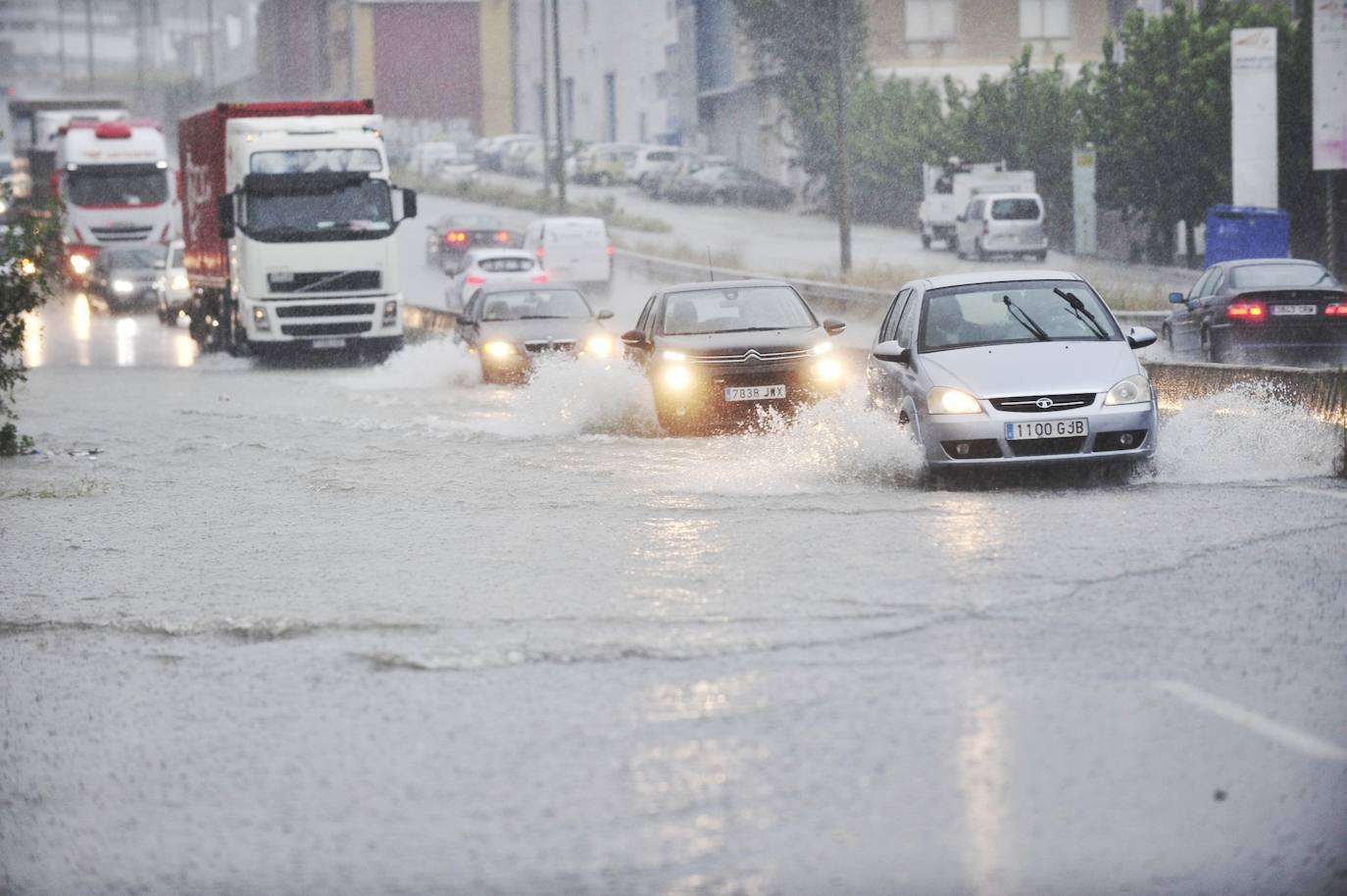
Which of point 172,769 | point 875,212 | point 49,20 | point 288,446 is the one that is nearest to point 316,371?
point 288,446

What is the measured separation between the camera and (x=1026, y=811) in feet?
17.8

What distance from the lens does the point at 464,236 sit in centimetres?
5503

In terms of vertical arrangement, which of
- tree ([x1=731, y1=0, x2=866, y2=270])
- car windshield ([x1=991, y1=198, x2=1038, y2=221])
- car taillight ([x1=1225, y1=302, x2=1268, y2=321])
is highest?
tree ([x1=731, y1=0, x2=866, y2=270])

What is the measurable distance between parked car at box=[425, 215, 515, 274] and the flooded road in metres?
39.6

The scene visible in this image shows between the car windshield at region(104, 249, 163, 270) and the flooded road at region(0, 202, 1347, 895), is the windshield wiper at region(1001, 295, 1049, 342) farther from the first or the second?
the car windshield at region(104, 249, 163, 270)

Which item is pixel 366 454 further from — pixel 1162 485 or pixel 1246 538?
pixel 1246 538

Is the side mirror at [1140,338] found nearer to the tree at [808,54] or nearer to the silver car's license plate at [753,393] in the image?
the silver car's license plate at [753,393]

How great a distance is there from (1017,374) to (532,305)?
13.8 m

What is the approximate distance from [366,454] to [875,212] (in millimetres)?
49916

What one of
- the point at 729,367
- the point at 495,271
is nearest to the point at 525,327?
the point at 729,367

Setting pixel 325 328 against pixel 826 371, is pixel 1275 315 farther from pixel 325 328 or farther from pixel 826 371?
pixel 325 328

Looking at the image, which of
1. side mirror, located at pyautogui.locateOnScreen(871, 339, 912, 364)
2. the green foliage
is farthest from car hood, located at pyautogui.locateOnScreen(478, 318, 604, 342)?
side mirror, located at pyautogui.locateOnScreen(871, 339, 912, 364)

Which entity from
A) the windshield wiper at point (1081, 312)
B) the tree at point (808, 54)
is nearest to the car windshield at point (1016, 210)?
the tree at point (808, 54)

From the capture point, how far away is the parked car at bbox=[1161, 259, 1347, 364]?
2241cm
